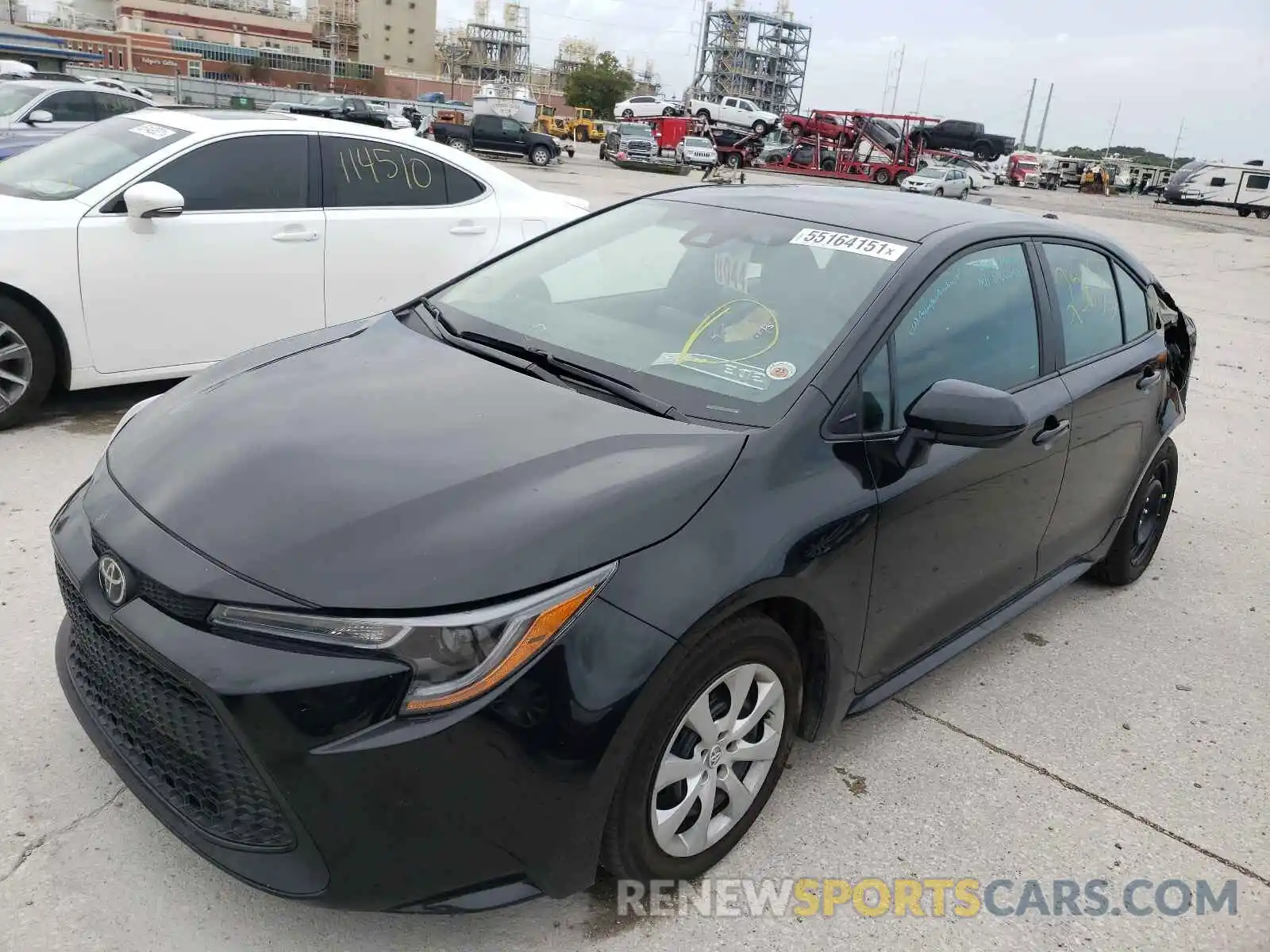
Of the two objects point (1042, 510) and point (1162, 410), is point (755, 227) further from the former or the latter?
point (1162, 410)

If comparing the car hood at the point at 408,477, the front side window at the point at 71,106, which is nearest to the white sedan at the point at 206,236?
the car hood at the point at 408,477

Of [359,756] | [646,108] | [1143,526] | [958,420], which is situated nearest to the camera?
[359,756]

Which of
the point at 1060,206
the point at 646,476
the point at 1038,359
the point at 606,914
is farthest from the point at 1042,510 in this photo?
the point at 1060,206

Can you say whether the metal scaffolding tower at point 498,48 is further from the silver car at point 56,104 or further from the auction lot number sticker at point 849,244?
the auction lot number sticker at point 849,244

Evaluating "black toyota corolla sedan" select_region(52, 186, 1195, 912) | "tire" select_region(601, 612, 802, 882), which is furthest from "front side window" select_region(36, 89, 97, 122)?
"tire" select_region(601, 612, 802, 882)

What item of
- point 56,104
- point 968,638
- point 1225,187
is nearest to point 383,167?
point 968,638

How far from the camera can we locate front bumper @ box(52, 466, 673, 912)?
175 centimetres

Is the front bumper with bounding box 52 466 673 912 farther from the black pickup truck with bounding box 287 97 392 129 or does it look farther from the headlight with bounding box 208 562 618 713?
the black pickup truck with bounding box 287 97 392 129

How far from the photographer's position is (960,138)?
4181cm

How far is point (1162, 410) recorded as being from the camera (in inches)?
155

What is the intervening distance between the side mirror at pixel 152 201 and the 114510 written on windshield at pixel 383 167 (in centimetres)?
102

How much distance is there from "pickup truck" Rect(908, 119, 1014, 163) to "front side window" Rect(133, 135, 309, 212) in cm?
4109

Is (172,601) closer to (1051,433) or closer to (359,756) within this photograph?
(359,756)

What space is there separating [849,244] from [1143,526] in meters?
2.29
